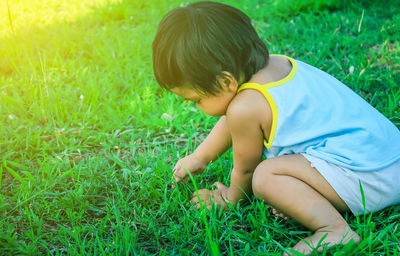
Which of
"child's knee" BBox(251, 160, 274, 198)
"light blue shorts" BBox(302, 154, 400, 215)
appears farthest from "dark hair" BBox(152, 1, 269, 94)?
"light blue shorts" BBox(302, 154, 400, 215)

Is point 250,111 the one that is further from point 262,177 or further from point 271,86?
point 262,177

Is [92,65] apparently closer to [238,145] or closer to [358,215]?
[238,145]

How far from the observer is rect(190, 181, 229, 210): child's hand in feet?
5.74

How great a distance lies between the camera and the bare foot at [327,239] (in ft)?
4.67

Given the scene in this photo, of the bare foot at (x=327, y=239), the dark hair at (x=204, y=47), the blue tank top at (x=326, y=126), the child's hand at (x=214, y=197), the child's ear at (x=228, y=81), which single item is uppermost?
the dark hair at (x=204, y=47)

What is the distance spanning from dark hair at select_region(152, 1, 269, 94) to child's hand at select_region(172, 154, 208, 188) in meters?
0.50

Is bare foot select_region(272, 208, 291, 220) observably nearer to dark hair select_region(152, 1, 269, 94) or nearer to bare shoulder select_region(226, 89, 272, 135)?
bare shoulder select_region(226, 89, 272, 135)

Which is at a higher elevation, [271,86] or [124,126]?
[271,86]

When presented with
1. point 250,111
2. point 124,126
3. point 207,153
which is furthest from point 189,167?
point 124,126

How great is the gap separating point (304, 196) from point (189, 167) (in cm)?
65

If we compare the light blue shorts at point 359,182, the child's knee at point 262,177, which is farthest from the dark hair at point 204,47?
the light blue shorts at point 359,182

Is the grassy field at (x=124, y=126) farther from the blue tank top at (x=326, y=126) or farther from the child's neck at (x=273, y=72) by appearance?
the child's neck at (x=273, y=72)

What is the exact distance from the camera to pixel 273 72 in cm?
158

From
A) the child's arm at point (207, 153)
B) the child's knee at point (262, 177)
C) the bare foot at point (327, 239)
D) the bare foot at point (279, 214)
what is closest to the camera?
the bare foot at point (327, 239)
